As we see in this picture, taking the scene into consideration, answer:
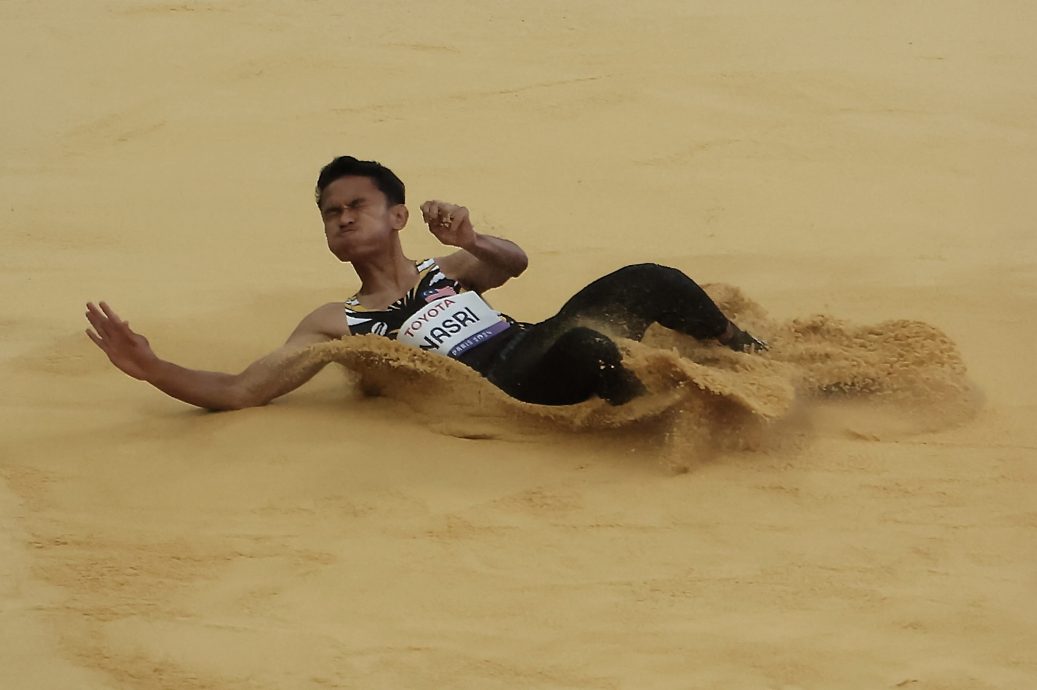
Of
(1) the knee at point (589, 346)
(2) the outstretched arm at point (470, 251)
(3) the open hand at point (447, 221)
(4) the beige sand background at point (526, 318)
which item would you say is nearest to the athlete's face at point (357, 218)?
(2) the outstretched arm at point (470, 251)

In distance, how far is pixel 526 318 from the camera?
5.29 meters

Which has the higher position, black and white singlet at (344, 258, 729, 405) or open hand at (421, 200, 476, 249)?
open hand at (421, 200, 476, 249)

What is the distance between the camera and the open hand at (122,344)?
408 centimetres

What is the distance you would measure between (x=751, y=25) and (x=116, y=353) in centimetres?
501

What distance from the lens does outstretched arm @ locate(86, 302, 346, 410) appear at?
4102 millimetres

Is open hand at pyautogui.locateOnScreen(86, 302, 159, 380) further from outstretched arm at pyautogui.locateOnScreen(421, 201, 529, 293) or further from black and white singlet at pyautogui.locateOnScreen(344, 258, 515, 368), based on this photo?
outstretched arm at pyautogui.locateOnScreen(421, 201, 529, 293)

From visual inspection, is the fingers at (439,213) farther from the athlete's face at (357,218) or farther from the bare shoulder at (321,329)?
the bare shoulder at (321,329)

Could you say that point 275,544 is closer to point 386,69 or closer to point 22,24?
point 386,69

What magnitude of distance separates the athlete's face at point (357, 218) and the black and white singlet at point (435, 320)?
→ 0.16 meters

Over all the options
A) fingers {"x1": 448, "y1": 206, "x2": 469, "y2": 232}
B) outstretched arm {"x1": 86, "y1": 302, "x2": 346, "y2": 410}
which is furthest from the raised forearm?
outstretched arm {"x1": 86, "y1": 302, "x2": 346, "y2": 410}

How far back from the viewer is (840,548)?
3355 mm

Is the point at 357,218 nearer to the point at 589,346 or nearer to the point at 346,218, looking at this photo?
the point at 346,218

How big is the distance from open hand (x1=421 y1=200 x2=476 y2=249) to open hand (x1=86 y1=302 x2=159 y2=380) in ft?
2.79

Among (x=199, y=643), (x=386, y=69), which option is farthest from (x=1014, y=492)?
(x=386, y=69)
